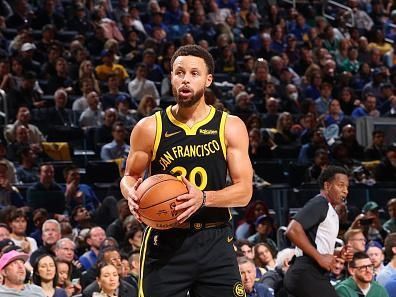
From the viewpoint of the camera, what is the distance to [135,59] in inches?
732

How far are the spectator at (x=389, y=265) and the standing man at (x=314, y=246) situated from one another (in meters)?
2.27

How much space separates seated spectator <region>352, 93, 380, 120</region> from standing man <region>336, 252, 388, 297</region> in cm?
880

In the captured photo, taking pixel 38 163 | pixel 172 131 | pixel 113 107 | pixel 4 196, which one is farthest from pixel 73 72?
pixel 172 131

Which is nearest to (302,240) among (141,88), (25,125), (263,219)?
(263,219)

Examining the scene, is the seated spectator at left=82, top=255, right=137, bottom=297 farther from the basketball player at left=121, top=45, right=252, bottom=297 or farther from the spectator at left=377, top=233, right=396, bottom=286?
the basketball player at left=121, top=45, right=252, bottom=297

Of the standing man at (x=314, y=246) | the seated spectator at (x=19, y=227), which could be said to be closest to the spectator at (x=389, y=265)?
the standing man at (x=314, y=246)

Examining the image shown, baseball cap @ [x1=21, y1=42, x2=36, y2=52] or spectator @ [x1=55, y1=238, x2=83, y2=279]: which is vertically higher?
baseball cap @ [x1=21, y1=42, x2=36, y2=52]

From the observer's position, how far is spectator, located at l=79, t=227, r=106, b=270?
11.7 m

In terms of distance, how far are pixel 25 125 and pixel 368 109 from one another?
6.80 metres

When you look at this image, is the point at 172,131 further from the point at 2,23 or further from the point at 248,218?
the point at 2,23

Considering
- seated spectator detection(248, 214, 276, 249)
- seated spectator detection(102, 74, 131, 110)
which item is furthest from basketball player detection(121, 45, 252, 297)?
seated spectator detection(102, 74, 131, 110)

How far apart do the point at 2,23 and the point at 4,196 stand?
5.76 metres

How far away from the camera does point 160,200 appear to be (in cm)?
545

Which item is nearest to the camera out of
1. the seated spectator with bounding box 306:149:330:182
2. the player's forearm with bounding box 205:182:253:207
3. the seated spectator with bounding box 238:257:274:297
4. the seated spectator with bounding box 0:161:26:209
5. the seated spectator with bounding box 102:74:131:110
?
the player's forearm with bounding box 205:182:253:207
